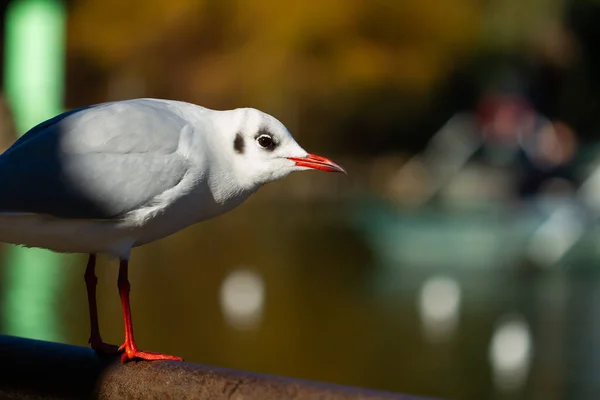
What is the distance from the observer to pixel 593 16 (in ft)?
71.4

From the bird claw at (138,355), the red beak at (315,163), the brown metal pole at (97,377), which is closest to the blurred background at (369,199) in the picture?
the red beak at (315,163)

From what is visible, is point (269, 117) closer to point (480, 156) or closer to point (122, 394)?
point (122, 394)

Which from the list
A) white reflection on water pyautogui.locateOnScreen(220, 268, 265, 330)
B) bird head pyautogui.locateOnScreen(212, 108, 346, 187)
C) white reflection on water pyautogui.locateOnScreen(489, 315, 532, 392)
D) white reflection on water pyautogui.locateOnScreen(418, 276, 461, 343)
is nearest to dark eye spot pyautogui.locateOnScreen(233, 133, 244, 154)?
bird head pyautogui.locateOnScreen(212, 108, 346, 187)

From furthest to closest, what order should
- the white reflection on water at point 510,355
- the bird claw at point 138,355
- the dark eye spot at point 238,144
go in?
the white reflection on water at point 510,355 < the dark eye spot at point 238,144 < the bird claw at point 138,355

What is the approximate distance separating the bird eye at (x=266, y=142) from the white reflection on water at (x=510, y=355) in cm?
541

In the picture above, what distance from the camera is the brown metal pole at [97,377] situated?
1846mm

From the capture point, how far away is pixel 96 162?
2396 millimetres

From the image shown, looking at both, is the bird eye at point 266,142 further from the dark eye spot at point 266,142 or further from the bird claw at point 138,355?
the bird claw at point 138,355

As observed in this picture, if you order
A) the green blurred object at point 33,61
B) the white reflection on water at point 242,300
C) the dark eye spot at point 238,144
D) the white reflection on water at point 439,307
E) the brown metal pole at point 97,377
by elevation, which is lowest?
the green blurred object at point 33,61

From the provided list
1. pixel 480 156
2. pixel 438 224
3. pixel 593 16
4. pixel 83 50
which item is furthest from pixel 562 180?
pixel 83 50

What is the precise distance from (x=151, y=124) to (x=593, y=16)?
20.4 m

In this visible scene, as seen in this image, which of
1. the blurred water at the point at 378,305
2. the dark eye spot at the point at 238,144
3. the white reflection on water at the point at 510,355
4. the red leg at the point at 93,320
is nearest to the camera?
the red leg at the point at 93,320

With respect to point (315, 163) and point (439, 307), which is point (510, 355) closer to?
point (439, 307)

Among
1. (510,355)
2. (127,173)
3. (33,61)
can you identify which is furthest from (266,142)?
(33,61)
